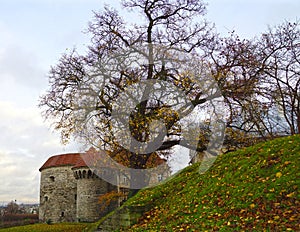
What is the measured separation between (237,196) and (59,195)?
3408 cm

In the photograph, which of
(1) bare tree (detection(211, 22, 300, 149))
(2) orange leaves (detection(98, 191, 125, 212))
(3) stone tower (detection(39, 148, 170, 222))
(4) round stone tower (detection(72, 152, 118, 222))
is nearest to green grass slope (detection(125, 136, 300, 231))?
(1) bare tree (detection(211, 22, 300, 149))

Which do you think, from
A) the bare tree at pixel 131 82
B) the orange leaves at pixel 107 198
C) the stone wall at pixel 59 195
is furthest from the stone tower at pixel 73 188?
the bare tree at pixel 131 82

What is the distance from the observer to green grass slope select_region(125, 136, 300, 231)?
23.7 feet

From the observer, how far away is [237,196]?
8.62 metres

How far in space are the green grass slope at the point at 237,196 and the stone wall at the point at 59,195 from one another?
2886 centimetres

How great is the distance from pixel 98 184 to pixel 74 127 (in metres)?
20.2

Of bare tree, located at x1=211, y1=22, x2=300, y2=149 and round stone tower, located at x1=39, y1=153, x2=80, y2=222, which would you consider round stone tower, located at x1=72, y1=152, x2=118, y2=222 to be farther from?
bare tree, located at x1=211, y1=22, x2=300, y2=149

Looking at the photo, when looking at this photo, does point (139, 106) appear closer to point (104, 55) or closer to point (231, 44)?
point (104, 55)

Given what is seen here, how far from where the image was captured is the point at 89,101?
54.4 feet

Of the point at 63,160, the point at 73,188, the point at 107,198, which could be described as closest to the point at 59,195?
the point at 73,188

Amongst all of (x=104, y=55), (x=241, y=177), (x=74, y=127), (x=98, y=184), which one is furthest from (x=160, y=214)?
(x=98, y=184)

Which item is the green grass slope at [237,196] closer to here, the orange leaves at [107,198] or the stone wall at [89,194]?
the orange leaves at [107,198]

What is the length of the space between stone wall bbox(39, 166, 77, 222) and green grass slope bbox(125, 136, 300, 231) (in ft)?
94.7

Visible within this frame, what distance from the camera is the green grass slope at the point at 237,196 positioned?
23.7 ft
